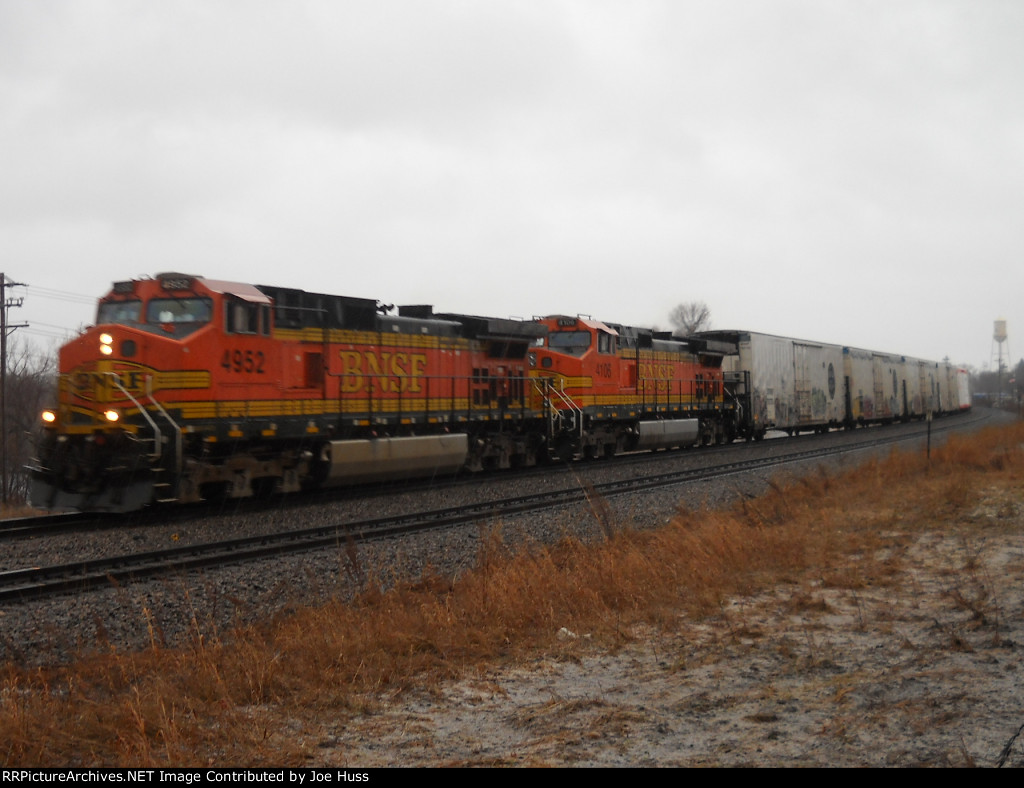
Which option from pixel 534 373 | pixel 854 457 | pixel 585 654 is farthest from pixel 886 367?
pixel 585 654

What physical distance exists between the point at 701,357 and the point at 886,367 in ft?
62.3

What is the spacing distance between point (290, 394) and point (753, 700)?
1149cm

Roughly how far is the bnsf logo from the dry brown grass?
6.26 m

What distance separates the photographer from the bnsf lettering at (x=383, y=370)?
1645cm

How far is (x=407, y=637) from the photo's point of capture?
627 cm

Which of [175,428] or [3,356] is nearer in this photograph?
[175,428]

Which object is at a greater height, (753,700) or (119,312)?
(119,312)

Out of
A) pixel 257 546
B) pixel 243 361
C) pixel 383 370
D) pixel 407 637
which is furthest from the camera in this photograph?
pixel 383 370

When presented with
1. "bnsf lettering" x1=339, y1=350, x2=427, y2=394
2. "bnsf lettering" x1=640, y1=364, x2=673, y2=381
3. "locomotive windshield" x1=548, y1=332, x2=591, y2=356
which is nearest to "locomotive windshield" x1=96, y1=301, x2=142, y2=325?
"bnsf lettering" x1=339, y1=350, x2=427, y2=394

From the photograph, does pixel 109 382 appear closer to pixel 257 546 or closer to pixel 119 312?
pixel 119 312

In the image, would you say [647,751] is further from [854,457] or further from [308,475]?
[854,457]

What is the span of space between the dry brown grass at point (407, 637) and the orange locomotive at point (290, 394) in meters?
5.78

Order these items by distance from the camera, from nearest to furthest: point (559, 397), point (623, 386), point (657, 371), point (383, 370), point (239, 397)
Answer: point (239, 397) → point (383, 370) → point (559, 397) → point (623, 386) → point (657, 371)

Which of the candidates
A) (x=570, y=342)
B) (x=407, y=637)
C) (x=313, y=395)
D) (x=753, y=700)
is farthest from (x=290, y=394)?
(x=753, y=700)
